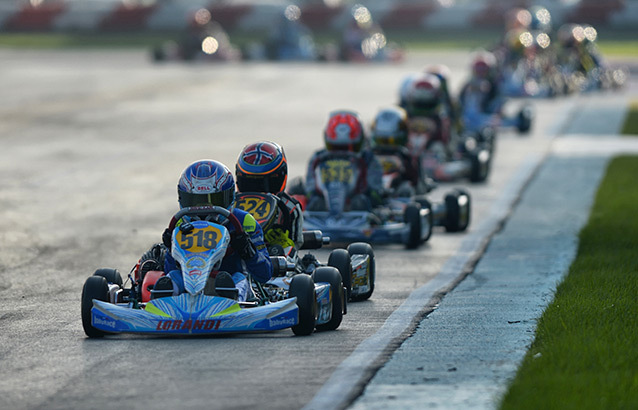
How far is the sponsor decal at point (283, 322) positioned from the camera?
27.8ft

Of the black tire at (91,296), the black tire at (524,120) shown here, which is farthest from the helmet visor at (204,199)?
the black tire at (524,120)

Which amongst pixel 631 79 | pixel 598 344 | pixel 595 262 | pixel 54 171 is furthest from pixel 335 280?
pixel 631 79

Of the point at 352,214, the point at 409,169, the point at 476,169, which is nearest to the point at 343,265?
the point at 352,214

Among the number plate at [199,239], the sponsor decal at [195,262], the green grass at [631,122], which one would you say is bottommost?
the green grass at [631,122]

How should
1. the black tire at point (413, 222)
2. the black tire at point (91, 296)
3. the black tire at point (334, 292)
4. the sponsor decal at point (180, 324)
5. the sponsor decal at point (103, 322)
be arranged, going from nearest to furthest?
the sponsor decal at point (180, 324) → the sponsor decal at point (103, 322) → the black tire at point (91, 296) → the black tire at point (334, 292) → the black tire at point (413, 222)

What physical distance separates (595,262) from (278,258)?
3.37 metres

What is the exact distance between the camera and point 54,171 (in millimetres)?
19562

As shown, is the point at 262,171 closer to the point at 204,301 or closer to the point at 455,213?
the point at 204,301

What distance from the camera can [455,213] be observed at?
1445 cm

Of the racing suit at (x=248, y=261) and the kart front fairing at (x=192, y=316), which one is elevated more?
the racing suit at (x=248, y=261)

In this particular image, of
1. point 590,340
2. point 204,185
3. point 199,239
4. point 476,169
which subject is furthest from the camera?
point 476,169

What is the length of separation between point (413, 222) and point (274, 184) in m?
2.81

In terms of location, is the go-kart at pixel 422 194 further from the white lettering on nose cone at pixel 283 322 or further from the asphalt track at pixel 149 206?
the white lettering on nose cone at pixel 283 322

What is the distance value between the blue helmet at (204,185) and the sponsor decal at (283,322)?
3.51ft
